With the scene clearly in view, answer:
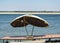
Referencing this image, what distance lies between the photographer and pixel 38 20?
13.9m

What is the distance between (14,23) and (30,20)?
94 cm

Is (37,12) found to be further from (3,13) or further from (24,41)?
(24,41)

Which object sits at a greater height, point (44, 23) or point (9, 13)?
point (44, 23)

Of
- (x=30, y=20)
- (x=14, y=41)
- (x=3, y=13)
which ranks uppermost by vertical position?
(x=30, y=20)

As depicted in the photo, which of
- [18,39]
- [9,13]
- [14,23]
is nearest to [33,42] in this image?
[18,39]

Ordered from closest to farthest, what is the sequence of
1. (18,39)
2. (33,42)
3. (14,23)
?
(33,42), (18,39), (14,23)

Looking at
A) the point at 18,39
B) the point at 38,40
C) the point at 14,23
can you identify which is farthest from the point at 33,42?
the point at 14,23

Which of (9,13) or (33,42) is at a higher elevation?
(33,42)

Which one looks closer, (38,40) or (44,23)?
(38,40)

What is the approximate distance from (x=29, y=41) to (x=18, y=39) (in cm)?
88

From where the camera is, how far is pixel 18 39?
13.6 metres

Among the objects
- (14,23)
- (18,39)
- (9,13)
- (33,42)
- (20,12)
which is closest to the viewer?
(33,42)

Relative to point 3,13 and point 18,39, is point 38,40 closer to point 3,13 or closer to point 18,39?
point 18,39

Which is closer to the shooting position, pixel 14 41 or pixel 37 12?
pixel 14 41
